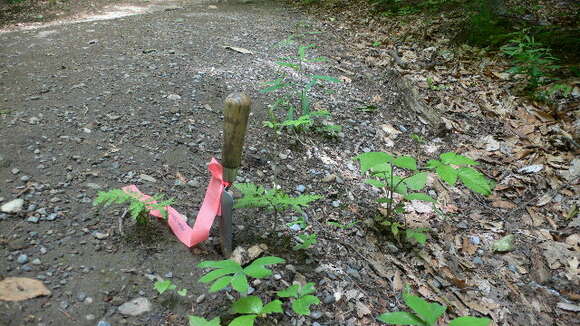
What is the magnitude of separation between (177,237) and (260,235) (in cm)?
45

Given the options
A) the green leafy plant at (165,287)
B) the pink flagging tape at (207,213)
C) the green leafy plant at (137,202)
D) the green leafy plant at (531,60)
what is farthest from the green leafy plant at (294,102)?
the green leafy plant at (531,60)

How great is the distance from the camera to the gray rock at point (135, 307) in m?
1.61

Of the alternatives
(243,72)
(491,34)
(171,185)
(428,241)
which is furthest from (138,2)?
(428,241)

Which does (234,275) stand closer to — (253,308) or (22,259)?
(253,308)

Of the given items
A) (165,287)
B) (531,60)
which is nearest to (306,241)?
(165,287)

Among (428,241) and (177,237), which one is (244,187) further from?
(428,241)

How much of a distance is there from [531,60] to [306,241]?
12.0 feet

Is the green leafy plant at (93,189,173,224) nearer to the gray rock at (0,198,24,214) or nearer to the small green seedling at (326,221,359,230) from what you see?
the gray rock at (0,198,24,214)

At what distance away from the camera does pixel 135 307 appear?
5.37ft

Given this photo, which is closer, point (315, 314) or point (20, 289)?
point (20, 289)

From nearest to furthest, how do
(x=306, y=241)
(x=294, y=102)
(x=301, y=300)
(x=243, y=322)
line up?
(x=243, y=322) → (x=301, y=300) → (x=306, y=241) → (x=294, y=102)

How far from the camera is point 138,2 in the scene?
976 cm

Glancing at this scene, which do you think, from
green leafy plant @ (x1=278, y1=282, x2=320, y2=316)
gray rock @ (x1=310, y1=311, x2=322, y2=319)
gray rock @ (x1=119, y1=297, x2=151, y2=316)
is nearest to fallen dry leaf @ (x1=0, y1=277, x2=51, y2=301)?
gray rock @ (x1=119, y1=297, x2=151, y2=316)

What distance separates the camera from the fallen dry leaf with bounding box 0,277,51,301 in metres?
1.55
